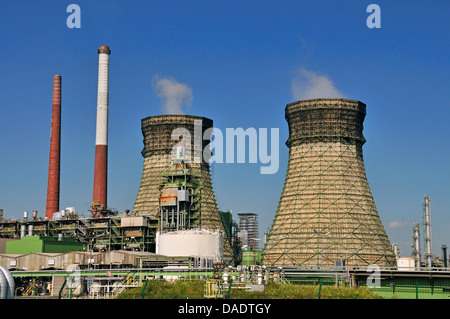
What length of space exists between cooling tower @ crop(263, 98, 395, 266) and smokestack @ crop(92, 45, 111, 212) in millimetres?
35337

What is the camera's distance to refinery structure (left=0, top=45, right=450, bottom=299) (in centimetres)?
9544

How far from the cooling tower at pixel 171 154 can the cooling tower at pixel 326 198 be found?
1643 cm

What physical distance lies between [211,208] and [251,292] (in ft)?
307

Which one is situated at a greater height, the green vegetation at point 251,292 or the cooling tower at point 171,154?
the cooling tower at point 171,154

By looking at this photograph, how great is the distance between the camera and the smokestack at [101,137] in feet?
346

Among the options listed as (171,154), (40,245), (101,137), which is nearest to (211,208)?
(171,154)

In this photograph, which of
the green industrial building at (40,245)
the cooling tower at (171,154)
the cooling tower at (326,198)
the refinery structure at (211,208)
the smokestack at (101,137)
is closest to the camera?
the green industrial building at (40,245)

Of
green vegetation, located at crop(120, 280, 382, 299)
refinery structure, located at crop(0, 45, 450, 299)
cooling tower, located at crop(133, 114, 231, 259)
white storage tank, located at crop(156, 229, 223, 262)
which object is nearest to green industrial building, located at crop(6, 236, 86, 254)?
refinery structure, located at crop(0, 45, 450, 299)

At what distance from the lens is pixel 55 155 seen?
10838 centimetres

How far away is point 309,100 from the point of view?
11650 cm

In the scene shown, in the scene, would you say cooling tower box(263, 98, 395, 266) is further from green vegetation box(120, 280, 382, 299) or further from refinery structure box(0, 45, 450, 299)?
green vegetation box(120, 280, 382, 299)

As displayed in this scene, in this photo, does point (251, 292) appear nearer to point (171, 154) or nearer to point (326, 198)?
point (326, 198)

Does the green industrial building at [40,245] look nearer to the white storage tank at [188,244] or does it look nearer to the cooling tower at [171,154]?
the white storage tank at [188,244]

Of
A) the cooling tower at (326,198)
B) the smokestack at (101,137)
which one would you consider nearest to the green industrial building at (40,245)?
the smokestack at (101,137)
